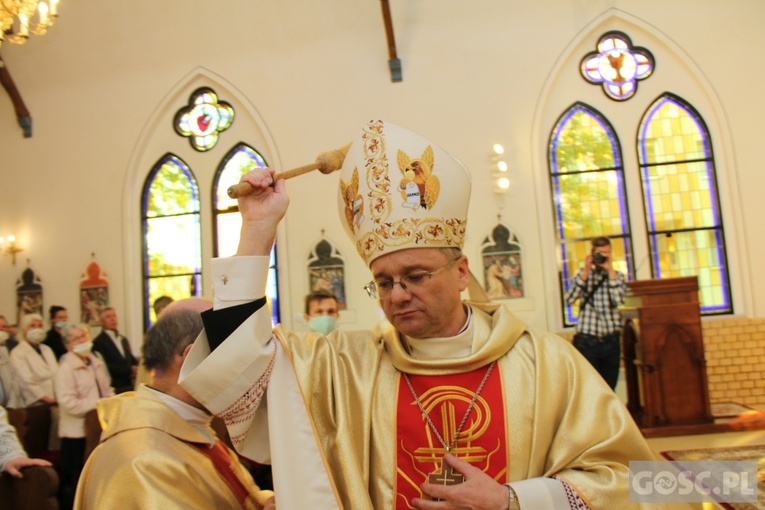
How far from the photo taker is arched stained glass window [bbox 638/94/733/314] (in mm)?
9555

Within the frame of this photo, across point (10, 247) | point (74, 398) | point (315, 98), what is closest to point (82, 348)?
point (74, 398)

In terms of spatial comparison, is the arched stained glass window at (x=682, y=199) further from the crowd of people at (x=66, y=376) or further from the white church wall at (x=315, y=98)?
the crowd of people at (x=66, y=376)

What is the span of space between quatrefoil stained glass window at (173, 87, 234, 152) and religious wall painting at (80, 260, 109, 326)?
7.97 feet

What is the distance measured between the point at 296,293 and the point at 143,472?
26.3ft

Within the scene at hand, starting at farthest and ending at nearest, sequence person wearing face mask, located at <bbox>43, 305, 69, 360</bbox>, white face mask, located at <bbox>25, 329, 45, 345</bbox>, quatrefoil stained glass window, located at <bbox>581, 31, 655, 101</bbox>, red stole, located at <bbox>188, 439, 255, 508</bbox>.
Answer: quatrefoil stained glass window, located at <bbox>581, 31, 655, 101</bbox>
person wearing face mask, located at <bbox>43, 305, 69, 360</bbox>
white face mask, located at <bbox>25, 329, 45, 345</bbox>
red stole, located at <bbox>188, 439, 255, 508</bbox>

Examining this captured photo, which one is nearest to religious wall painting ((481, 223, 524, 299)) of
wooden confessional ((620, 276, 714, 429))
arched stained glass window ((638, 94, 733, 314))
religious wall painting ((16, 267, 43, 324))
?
arched stained glass window ((638, 94, 733, 314))

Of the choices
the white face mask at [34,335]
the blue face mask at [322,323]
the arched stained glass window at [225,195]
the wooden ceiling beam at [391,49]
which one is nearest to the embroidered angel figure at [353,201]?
the blue face mask at [322,323]

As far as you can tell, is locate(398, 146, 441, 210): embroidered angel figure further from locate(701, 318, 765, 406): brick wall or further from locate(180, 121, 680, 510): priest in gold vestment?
locate(701, 318, 765, 406): brick wall

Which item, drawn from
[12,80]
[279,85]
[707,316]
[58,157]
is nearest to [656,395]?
[707,316]

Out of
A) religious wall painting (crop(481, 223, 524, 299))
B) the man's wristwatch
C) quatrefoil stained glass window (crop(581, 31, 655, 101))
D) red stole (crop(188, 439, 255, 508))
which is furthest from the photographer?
quatrefoil stained glass window (crop(581, 31, 655, 101))

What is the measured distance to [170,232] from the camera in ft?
35.7

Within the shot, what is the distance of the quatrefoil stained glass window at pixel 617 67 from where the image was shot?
9.91 metres

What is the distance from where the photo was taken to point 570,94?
996 centimetres

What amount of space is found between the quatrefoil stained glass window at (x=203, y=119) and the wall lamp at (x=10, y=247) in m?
3.00
